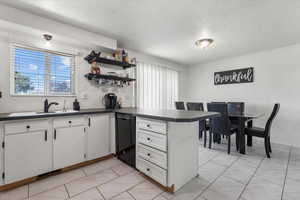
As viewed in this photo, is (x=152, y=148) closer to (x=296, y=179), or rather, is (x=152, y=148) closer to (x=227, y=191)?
(x=227, y=191)

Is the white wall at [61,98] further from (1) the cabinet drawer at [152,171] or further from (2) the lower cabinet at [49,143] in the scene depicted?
(1) the cabinet drawer at [152,171]

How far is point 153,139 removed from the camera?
177 cm

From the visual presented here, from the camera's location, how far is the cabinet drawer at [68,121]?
79.1 inches

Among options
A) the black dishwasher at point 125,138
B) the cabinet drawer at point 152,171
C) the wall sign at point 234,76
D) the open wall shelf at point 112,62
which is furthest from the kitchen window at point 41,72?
the wall sign at point 234,76

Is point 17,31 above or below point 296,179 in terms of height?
above

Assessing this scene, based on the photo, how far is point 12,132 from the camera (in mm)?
1688

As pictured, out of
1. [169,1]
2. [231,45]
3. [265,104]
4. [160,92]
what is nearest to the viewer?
[169,1]

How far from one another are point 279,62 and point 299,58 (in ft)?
1.13

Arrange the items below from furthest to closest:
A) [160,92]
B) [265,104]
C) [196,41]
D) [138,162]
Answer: [160,92] < [265,104] < [196,41] < [138,162]

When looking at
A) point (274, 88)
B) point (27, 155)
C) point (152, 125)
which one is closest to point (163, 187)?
point (152, 125)

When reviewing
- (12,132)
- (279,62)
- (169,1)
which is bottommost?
(12,132)

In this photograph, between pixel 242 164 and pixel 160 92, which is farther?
pixel 160 92

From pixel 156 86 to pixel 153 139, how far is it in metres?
2.82

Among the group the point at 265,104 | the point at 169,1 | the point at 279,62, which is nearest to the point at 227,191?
the point at 169,1
